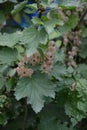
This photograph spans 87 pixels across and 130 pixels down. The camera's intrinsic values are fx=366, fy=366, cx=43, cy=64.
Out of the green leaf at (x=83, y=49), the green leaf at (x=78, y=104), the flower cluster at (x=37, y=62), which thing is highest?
the flower cluster at (x=37, y=62)

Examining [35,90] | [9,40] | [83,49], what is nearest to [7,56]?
[9,40]

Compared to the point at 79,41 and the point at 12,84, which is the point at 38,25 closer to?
the point at 12,84

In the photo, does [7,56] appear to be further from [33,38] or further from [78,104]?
[78,104]

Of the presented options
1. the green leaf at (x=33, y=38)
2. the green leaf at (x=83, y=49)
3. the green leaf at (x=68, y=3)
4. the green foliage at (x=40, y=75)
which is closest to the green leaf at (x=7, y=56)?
the green foliage at (x=40, y=75)

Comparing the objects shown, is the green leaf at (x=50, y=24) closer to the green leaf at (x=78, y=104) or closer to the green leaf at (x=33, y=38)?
the green leaf at (x=33, y=38)

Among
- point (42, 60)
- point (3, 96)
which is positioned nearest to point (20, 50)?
point (42, 60)

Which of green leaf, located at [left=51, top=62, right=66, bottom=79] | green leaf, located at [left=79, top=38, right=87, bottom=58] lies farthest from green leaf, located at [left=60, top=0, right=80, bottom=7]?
green leaf, located at [left=79, top=38, right=87, bottom=58]
